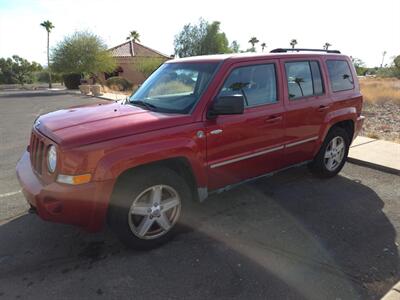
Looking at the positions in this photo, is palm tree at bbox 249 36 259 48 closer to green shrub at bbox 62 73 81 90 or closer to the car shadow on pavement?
green shrub at bbox 62 73 81 90

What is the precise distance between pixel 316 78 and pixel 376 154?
9.05 feet

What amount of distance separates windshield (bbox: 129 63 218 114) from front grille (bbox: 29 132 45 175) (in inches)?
45.2

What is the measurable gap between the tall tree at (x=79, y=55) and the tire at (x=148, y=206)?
3295 centimetres

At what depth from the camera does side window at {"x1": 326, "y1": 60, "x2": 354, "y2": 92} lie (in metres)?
4.77

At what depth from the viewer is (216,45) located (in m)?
48.6

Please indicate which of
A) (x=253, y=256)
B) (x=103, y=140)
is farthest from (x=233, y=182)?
(x=103, y=140)

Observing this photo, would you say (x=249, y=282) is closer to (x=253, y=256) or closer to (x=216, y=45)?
(x=253, y=256)

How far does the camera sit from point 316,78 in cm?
454

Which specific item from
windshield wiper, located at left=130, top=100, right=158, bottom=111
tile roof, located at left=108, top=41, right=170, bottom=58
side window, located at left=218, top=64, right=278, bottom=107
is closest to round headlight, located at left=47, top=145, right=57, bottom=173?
windshield wiper, located at left=130, top=100, right=158, bottom=111

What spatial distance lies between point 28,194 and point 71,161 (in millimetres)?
675

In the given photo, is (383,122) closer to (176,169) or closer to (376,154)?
(376,154)

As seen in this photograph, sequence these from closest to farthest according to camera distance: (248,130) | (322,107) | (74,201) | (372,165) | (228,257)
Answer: (74,201)
(228,257)
(248,130)
(322,107)
(372,165)

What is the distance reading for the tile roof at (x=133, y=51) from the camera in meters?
40.5

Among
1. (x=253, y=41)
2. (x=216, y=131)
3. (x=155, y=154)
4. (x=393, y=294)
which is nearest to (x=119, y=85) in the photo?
(x=216, y=131)
